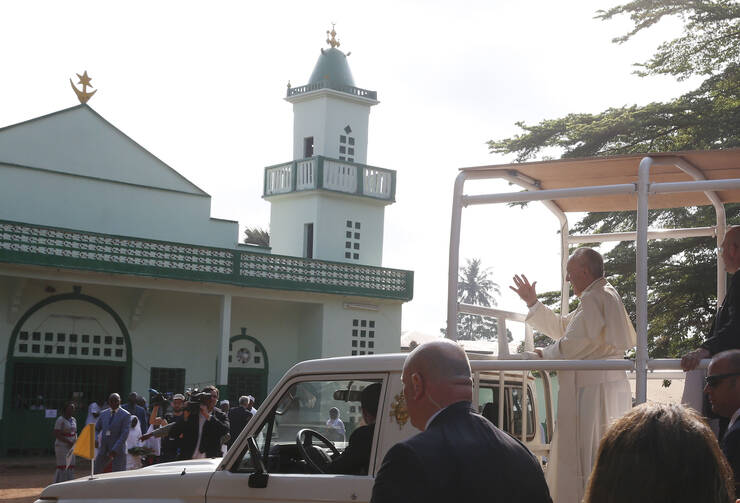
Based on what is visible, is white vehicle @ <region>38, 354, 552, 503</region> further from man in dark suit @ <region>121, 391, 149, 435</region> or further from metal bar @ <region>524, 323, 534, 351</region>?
man in dark suit @ <region>121, 391, 149, 435</region>

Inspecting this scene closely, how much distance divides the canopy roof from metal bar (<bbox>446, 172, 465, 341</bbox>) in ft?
1.01

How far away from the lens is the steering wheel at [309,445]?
226 inches

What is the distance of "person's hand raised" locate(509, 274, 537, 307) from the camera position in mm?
6379

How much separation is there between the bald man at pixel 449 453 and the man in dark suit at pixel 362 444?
2.05 metres

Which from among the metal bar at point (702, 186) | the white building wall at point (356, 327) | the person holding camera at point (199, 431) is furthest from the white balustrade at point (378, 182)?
the metal bar at point (702, 186)

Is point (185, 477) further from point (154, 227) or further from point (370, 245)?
point (370, 245)

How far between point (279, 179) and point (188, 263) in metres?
8.85

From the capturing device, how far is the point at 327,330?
33.4m

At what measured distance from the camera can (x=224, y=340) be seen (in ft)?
100

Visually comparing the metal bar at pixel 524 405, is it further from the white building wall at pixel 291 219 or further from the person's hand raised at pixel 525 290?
the white building wall at pixel 291 219

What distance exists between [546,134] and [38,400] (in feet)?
52.7

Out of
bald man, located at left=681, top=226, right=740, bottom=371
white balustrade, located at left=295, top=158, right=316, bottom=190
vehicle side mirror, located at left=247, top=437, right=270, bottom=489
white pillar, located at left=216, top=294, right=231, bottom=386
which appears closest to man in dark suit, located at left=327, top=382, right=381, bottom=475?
vehicle side mirror, located at left=247, top=437, right=270, bottom=489

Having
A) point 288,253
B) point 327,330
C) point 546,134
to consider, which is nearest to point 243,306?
point 327,330

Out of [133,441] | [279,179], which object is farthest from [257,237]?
[133,441]
